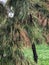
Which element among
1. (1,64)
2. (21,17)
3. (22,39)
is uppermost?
(21,17)

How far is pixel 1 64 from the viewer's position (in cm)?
393

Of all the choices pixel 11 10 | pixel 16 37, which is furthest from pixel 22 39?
pixel 11 10

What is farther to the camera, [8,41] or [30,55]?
[30,55]

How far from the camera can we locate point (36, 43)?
13.9 feet

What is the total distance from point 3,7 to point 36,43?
0.62m

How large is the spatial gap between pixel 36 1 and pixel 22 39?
0.45 meters

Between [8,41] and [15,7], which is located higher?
[15,7]

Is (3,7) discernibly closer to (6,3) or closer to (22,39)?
(6,3)

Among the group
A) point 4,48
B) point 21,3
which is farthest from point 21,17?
point 4,48

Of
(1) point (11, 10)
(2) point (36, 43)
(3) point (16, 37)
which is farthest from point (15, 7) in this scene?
(2) point (36, 43)

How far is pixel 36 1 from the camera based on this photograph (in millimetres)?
3928

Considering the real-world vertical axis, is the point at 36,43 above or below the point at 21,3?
below

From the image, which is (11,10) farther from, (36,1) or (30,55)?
(30,55)

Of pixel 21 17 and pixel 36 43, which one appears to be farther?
pixel 36 43
